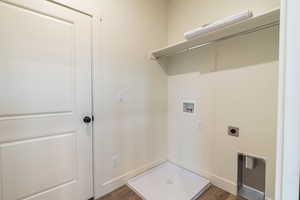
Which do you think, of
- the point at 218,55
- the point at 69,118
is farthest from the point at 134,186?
the point at 218,55

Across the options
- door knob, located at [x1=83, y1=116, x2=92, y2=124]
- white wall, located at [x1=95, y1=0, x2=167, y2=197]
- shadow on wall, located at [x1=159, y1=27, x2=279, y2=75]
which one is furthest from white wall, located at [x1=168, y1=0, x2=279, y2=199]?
door knob, located at [x1=83, y1=116, x2=92, y2=124]

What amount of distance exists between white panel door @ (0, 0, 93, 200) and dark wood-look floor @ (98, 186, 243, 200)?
28cm

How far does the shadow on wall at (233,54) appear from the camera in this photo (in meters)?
1.42

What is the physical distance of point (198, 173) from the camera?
2.02 metres

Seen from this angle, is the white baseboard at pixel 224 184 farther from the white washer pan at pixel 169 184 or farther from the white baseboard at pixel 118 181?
the white baseboard at pixel 118 181

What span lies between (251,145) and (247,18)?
4.09 feet

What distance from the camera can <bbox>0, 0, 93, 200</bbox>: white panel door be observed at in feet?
3.79

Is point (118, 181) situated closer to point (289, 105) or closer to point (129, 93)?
point (129, 93)

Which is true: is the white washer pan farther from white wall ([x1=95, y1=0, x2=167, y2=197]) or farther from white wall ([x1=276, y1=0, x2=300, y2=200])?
white wall ([x1=276, y1=0, x2=300, y2=200])

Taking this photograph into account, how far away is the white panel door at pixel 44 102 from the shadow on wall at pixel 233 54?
1.29 m

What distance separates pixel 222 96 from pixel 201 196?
3.86 ft

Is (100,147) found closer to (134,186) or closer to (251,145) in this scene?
(134,186)

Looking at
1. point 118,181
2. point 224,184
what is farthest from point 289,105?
point 118,181

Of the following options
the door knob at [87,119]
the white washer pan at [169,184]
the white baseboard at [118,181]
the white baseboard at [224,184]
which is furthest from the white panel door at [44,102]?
the white baseboard at [224,184]
